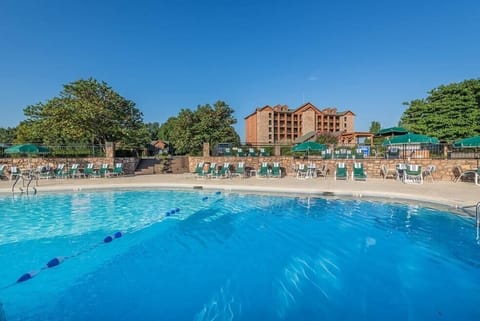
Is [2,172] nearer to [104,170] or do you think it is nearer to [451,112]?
[104,170]

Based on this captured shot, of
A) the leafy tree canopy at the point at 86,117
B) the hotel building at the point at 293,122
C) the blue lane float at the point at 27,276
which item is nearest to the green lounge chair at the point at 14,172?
the leafy tree canopy at the point at 86,117

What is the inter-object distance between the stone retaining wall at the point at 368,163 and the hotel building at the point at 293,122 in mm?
46704

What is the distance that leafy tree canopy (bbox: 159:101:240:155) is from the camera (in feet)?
83.4

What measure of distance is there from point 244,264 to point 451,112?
2384 centimetres

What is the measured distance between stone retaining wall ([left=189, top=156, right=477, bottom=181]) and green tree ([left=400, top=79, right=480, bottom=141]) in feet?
36.8

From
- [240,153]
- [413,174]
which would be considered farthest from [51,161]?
[413,174]

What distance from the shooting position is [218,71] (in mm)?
23188

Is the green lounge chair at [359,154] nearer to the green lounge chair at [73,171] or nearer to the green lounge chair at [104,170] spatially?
the green lounge chair at [104,170]

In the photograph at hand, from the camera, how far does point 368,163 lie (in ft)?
46.1

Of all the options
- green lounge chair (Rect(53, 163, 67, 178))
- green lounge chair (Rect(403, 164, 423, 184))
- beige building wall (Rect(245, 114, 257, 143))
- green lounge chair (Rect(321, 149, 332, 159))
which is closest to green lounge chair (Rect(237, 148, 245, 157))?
green lounge chair (Rect(321, 149, 332, 159))

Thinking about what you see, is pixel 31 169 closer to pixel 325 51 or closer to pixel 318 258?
pixel 318 258

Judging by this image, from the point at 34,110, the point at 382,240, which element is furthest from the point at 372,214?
the point at 34,110

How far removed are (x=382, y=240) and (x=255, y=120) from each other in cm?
6132

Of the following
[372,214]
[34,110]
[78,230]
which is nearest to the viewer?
[78,230]
